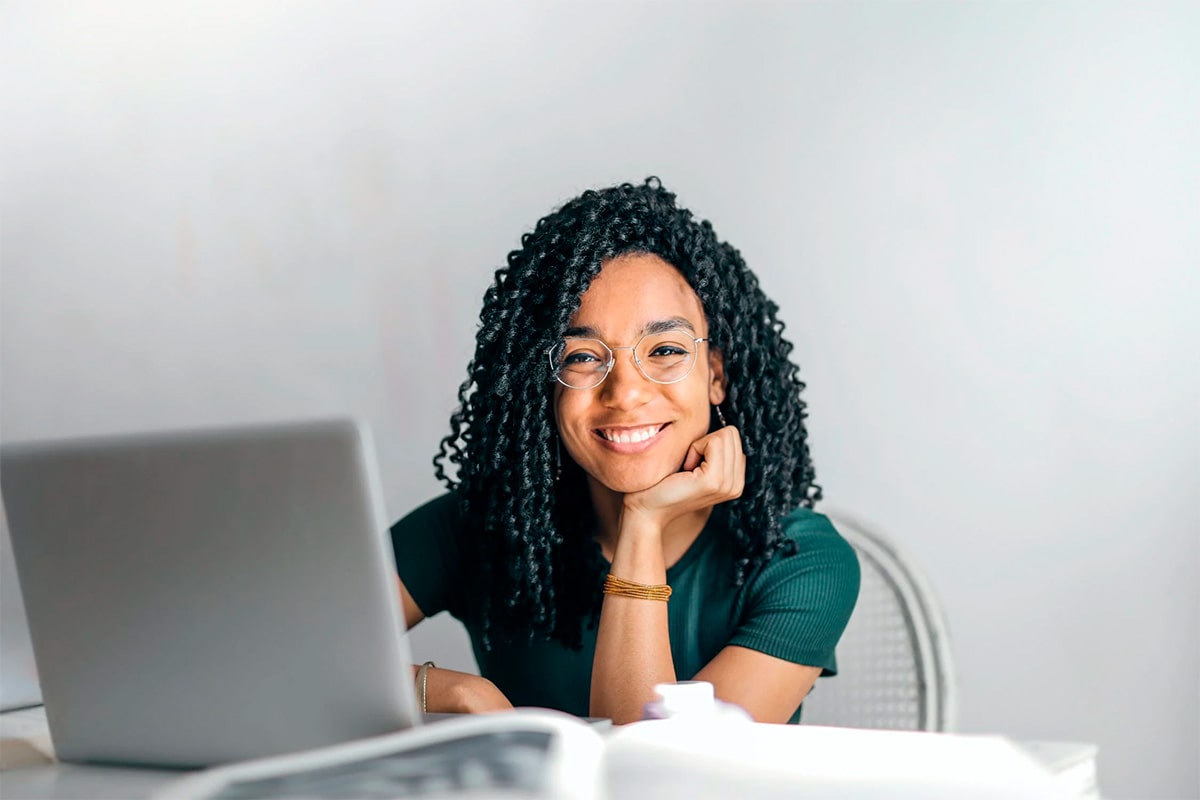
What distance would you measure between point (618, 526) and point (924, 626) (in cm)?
45

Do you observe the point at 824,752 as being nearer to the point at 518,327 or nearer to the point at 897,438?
the point at 518,327

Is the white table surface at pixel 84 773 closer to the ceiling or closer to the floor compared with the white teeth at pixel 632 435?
closer to the floor

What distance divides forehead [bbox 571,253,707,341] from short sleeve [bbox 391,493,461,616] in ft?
1.27

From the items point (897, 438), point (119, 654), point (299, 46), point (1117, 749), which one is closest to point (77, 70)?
point (299, 46)

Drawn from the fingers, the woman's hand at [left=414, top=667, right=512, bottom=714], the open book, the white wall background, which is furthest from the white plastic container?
the white wall background

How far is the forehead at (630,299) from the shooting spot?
1.61 m

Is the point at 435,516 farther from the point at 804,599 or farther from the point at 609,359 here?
the point at 804,599

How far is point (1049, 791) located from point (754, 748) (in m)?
0.17

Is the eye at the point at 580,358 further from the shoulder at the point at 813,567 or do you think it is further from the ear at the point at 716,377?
the shoulder at the point at 813,567

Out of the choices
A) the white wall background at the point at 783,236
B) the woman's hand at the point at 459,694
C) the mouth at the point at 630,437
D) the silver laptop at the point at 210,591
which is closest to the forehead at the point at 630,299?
the mouth at the point at 630,437

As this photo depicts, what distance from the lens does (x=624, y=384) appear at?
1.60 metres

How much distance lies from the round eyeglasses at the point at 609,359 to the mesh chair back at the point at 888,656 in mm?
393

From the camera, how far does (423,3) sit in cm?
259

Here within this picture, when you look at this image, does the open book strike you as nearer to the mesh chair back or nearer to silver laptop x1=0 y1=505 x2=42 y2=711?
silver laptop x1=0 y1=505 x2=42 y2=711
